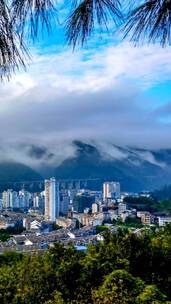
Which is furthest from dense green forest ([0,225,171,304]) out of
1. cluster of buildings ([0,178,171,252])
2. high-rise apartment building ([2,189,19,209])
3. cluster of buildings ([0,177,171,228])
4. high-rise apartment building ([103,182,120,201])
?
high-rise apartment building ([103,182,120,201])

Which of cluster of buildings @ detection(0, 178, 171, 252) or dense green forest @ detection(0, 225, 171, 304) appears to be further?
cluster of buildings @ detection(0, 178, 171, 252)

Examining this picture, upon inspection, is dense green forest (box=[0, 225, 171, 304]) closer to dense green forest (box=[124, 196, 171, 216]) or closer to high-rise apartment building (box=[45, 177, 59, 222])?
dense green forest (box=[124, 196, 171, 216])

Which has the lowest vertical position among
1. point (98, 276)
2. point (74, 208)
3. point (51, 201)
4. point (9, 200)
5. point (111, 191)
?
point (74, 208)

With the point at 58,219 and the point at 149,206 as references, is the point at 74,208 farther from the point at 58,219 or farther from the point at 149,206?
the point at 149,206

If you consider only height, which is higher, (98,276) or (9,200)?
(98,276)

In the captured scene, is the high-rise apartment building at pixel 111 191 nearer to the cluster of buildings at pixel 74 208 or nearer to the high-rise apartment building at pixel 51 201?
the cluster of buildings at pixel 74 208

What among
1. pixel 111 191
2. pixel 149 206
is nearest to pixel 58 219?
pixel 149 206

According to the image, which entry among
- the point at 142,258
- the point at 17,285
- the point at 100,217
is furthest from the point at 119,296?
the point at 100,217

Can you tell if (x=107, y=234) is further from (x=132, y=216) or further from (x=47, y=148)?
(x=47, y=148)
